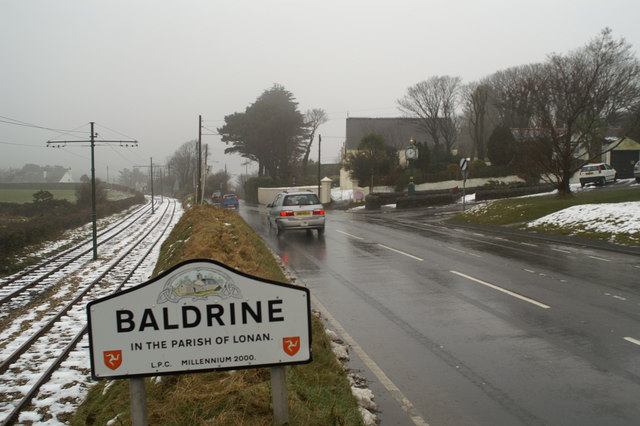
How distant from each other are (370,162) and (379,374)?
41114mm

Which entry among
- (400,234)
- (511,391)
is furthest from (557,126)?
(511,391)

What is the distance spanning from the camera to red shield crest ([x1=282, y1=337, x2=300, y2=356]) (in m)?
3.49

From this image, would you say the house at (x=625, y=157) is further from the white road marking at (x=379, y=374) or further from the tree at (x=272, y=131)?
the white road marking at (x=379, y=374)

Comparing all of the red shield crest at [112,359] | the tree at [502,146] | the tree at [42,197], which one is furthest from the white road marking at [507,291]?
the tree at [42,197]

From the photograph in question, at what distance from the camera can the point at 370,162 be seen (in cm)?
4634

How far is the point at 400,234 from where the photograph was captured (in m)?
21.3

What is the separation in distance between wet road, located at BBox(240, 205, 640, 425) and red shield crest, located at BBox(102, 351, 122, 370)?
8.30 ft

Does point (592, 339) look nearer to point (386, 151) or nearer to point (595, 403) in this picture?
point (595, 403)

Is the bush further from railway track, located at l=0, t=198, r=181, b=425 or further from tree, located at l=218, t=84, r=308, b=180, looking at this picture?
tree, located at l=218, t=84, r=308, b=180

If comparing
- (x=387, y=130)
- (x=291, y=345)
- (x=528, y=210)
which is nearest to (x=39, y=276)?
(x=291, y=345)

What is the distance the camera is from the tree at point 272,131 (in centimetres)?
6612

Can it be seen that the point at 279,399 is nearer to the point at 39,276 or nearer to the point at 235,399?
the point at 235,399

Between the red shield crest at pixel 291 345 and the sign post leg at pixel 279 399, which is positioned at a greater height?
the red shield crest at pixel 291 345

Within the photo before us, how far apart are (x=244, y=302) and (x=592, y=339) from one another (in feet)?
17.6
